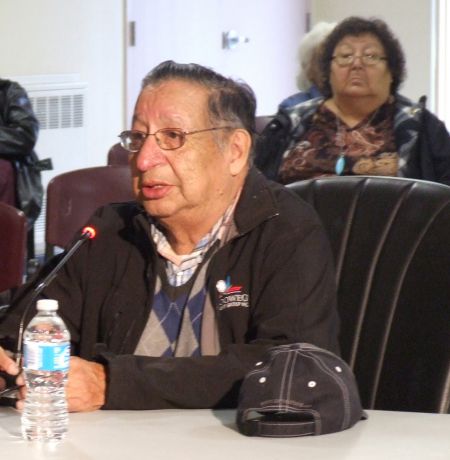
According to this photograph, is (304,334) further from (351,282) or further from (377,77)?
(377,77)

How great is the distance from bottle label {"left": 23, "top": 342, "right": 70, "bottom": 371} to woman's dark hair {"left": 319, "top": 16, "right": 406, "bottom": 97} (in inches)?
105

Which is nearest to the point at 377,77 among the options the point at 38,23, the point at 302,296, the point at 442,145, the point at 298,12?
the point at 442,145

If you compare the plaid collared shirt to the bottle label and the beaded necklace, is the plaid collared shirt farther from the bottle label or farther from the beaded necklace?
the beaded necklace

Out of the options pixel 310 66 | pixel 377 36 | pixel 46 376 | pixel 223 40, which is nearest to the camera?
pixel 46 376

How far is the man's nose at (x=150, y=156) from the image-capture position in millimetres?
2047

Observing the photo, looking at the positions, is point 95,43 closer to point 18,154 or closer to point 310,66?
point 18,154

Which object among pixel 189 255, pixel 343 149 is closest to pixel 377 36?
pixel 343 149

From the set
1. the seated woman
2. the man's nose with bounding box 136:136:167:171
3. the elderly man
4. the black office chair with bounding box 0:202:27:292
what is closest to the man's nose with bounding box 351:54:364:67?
the seated woman

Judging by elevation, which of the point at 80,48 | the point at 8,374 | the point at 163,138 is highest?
the point at 80,48

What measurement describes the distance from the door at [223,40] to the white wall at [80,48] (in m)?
0.12

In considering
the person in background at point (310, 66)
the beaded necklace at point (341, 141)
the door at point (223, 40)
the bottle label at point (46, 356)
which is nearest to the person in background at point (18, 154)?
the door at point (223, 40)

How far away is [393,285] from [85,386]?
0.65 meters

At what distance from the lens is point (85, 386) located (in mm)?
1788

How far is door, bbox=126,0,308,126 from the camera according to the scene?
7391 millimetres
